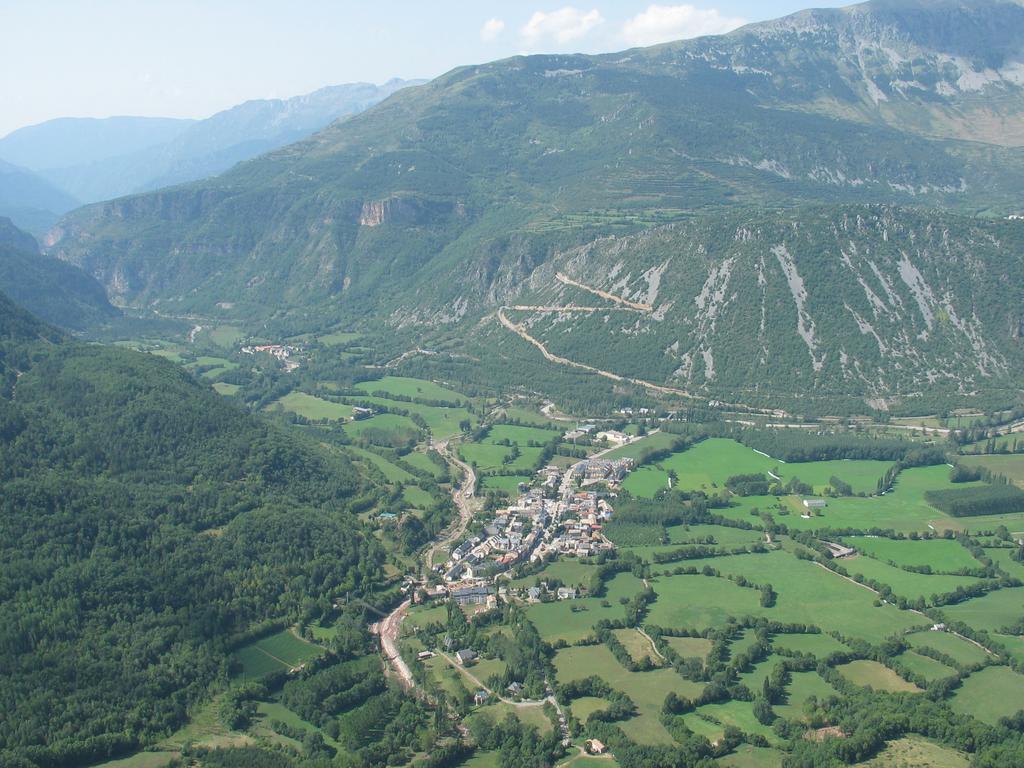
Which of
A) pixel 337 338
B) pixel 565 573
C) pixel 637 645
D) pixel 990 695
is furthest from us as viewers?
pixel 337 338

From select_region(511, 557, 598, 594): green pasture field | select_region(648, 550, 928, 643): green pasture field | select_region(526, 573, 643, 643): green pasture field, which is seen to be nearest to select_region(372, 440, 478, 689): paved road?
select_region(511, 557, 598, 594): green pasture field

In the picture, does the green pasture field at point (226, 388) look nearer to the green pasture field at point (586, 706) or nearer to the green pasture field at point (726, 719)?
the green pasture field at point (586, 706)

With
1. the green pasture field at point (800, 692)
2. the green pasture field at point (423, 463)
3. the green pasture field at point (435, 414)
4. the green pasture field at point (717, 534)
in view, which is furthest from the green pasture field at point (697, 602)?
the green pasture field at point (435, 414)

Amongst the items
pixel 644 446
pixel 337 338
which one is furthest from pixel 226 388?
pixel 644 446

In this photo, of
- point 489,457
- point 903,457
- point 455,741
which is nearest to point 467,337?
point 489,457

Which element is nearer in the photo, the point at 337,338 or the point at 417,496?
the point at 417,496

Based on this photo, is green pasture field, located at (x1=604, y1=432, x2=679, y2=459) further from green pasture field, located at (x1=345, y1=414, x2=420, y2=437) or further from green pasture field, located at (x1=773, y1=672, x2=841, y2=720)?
green pasture field, located at (x1=773, y1=672, x2=841, y2=720)

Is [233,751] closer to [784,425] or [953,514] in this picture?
[953,514]

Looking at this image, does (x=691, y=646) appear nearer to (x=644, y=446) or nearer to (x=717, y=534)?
(x=717, y=534)
